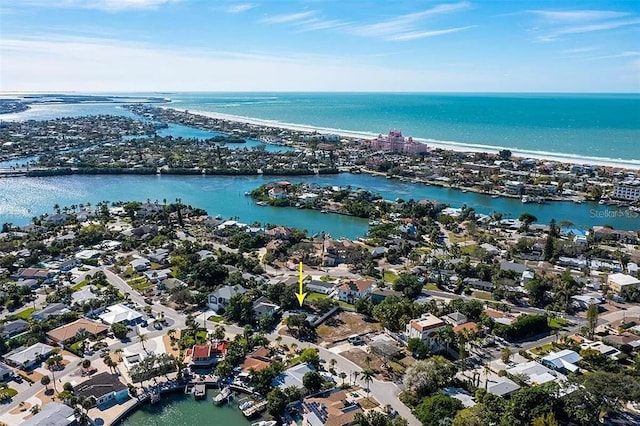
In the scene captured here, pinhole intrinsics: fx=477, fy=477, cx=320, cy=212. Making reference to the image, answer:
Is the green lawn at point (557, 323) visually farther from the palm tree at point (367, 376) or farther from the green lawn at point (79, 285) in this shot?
the green lawn at point (79, 285)

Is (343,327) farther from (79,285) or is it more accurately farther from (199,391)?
(79,285)

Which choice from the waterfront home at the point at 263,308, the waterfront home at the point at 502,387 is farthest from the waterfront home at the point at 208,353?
the waterfront home at the point at 502,387

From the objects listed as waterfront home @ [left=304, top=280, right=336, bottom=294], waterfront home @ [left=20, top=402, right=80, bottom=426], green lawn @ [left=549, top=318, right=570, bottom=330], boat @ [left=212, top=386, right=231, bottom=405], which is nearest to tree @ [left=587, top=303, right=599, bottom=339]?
green lawn @ [left=549, top=318, right=570, bottom=330]

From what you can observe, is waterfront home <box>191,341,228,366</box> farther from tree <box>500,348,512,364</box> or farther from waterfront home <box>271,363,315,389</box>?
tree <box>500,348,512,364</box>

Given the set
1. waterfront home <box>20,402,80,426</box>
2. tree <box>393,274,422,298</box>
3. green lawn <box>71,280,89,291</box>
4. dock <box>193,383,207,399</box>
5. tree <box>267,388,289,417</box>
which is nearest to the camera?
waterfront home <box>20,402,80,426</box>

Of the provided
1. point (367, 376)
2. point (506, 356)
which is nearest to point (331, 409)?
point (367, 376)

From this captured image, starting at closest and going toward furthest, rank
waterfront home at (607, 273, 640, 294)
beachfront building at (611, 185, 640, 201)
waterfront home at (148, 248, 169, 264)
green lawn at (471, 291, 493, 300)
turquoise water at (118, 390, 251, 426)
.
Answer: turquoise water at (118, 390, 251, 426)
waterfront home at (607, 273, 640, 294)
green lawn at (471, 291, 493, 300)
waterfront home at (148, 248, 169, 264)
beachfront building at (611, 185, 640, 201)

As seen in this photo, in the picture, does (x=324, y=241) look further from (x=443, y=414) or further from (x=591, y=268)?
(x=443, y=414)
